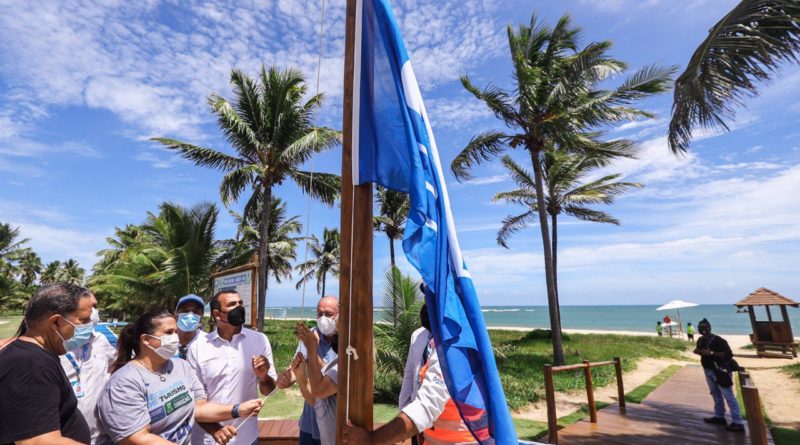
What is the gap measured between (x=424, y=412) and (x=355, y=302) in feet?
2.19

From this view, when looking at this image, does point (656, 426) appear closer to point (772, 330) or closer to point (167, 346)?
point (167, 346)

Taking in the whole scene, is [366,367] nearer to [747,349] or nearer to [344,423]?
[344,423]

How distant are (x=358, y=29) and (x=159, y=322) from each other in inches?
83.7

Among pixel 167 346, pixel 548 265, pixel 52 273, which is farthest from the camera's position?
pixel 52 273

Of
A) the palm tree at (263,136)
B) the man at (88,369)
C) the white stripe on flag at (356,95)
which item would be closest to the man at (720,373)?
the white stripe on flag at (356,95)

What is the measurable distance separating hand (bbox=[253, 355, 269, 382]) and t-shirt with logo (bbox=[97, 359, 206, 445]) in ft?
1.74

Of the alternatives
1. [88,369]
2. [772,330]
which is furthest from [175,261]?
[772,330]

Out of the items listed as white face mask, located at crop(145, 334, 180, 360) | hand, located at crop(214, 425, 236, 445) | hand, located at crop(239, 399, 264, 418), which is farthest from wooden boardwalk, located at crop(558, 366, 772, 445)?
white face mask, located at crop(145, 334, 180, 360)

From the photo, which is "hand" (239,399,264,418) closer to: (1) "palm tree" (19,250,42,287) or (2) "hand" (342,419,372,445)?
(2) "hand" (342,419,372,445)

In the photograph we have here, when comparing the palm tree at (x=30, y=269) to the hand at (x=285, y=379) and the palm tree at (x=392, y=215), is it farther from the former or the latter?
the hand at (x=285, y=379)

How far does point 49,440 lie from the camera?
170cm

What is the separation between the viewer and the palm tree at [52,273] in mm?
57875

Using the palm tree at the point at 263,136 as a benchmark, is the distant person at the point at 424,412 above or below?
below

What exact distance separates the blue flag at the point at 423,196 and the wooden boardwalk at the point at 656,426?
553cm
